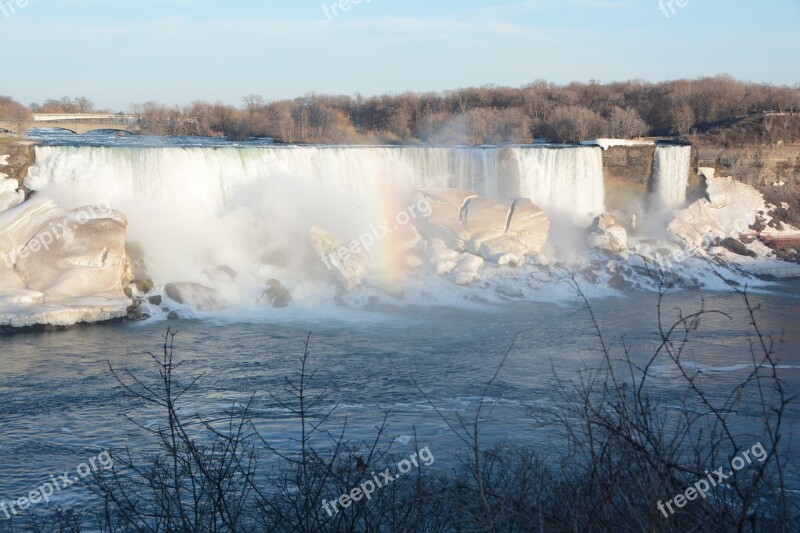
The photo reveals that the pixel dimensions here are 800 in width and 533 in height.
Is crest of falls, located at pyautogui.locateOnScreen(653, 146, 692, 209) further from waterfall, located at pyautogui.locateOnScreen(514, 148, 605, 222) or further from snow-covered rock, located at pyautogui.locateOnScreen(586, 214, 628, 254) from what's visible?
snow-covered rock, located at pyautogui.locateOnScreen(586, 214, 628, 254)

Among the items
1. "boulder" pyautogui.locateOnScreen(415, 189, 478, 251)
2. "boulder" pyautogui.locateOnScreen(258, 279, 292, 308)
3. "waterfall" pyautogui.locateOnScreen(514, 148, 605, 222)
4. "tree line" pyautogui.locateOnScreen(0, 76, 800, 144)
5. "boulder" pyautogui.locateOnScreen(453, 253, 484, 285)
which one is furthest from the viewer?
"tree line" pyautogui.locateOnScreen(0, 76, 800, 144)

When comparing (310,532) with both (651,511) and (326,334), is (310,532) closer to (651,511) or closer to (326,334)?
(651,511)

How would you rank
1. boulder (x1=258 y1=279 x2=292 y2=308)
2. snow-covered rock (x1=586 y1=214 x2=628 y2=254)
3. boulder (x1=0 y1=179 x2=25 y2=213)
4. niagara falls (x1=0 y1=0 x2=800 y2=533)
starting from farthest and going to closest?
snow-covered rock (x1=586 y1=214 x2=628 y2=254)
boulder (x1=0 y1=179 x2=25 y2=213)
boulder (x1=258 y1=279 x2=292 y2=308)
niagara falls (x1=0 y1=0 x2=800 y2=533)

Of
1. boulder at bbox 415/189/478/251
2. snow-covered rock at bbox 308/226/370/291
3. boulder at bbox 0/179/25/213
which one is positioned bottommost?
snow-covered rock at bbox 308/226/370/291

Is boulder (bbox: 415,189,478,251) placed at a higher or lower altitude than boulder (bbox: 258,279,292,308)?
higher

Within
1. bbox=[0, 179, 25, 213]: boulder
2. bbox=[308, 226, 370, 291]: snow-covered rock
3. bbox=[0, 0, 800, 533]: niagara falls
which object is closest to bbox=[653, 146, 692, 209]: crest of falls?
bbox=[0, 0, 800, 533]: niagara falls

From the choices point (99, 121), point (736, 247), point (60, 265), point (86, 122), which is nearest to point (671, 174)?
point (736, 247)
